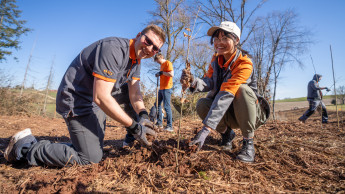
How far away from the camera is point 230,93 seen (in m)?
2.09

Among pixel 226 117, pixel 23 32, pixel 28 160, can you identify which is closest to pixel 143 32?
pixel 226 117

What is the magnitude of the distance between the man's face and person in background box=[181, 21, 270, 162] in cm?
54

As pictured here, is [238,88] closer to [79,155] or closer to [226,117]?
[226,117]

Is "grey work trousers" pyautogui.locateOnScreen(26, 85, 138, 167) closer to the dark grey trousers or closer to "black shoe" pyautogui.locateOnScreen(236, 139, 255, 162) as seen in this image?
"black shoe" pyautogui.locateOnScreen(236, 139, 255, 162)

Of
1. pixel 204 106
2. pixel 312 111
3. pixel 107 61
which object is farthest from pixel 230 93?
pixel 312 111

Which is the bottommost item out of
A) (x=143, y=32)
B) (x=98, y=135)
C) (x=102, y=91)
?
(x=98, y=135)

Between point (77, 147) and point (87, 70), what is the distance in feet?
3.06

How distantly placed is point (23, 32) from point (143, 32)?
807 inches

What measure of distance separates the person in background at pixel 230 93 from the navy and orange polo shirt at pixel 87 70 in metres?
0.74

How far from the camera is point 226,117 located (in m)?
2.58

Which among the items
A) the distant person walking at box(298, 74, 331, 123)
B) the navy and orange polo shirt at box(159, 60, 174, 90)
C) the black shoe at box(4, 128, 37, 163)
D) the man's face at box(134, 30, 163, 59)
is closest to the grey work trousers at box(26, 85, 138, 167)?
the black shoe at box(4, 128, 37, 163)

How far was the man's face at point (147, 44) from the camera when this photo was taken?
2.12m

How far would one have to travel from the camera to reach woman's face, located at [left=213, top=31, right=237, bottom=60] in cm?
225

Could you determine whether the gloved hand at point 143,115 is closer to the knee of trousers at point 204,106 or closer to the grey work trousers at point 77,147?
the grey work trousers at point 77,147
